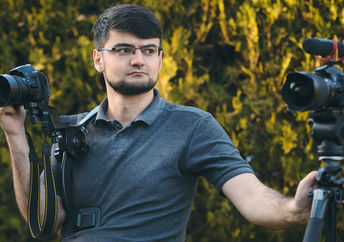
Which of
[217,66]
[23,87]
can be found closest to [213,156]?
[23,87]

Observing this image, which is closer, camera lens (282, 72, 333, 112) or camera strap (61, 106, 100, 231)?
camera lens (282, 72, 333, 112)

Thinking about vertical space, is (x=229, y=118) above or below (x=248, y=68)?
below

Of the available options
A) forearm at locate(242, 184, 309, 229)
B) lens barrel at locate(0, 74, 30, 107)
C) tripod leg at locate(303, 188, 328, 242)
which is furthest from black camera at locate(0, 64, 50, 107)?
tripod leg at locate(303, 188, 328, 242)

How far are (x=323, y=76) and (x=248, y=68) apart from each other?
176 cm

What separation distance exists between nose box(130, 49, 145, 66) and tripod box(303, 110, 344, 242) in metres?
0.98

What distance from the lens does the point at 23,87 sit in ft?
7.57

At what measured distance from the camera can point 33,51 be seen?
3783 mm

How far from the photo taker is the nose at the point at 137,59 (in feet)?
7.86

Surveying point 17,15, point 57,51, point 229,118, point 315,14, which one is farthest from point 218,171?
point 17,15

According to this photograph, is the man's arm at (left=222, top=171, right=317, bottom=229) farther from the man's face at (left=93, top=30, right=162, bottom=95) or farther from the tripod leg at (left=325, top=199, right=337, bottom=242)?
the man's face at (left=93, top=30, right=162, bottom=95)

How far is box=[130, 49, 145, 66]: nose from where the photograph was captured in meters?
2.40

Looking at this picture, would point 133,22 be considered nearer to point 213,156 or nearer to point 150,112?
point 150,112

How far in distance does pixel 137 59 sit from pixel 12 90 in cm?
57

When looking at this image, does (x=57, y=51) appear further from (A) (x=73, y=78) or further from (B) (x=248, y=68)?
(B) (x=248, y=68)
